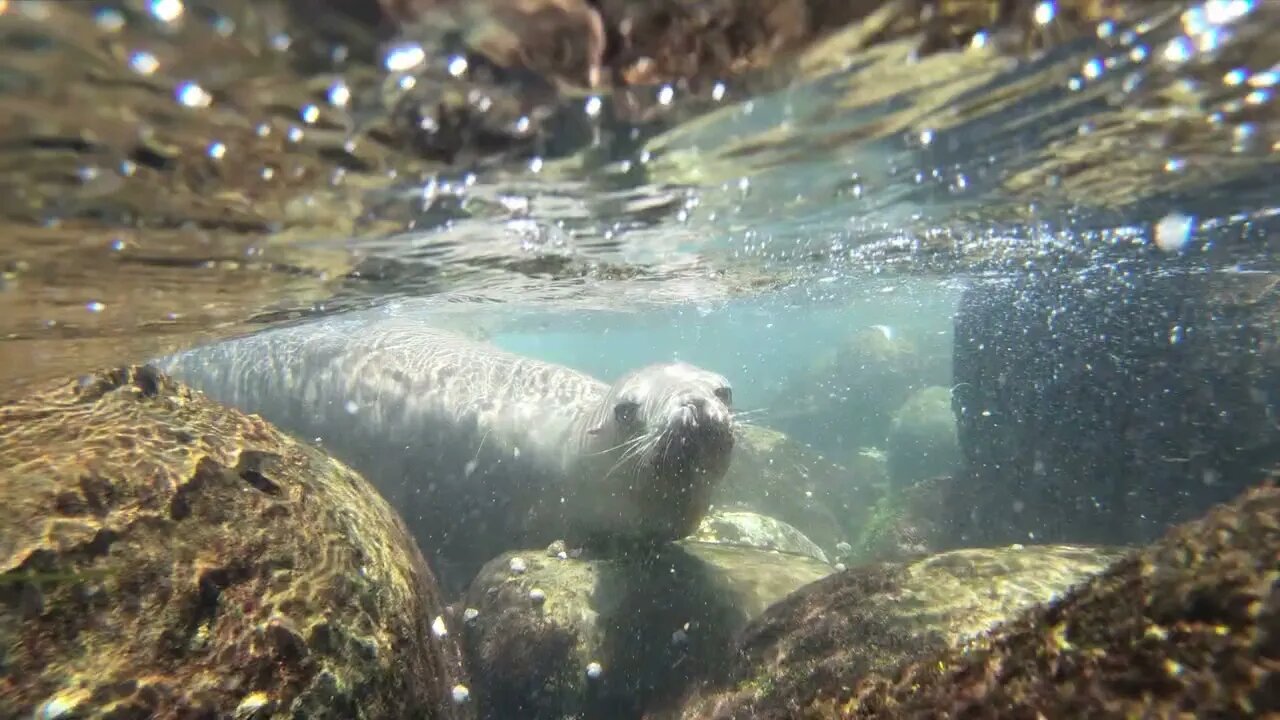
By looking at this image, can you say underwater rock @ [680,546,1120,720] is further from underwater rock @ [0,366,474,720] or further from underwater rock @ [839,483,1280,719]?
underwater rock @ [0,366,474,720]

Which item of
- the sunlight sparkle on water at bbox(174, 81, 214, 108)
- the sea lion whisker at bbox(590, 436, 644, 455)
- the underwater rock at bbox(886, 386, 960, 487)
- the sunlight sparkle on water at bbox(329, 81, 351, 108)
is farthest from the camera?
the underwater rock at bbox(886, 386, 960, 487)

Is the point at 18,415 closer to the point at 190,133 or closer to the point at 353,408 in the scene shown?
the point at 190,133

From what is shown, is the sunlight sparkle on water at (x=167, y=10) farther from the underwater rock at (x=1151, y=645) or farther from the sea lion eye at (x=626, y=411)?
the sea lion eye at (x=626, y=411)

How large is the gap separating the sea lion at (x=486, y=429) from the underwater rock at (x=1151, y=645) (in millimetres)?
4440

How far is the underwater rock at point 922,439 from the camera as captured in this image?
20.7 meters

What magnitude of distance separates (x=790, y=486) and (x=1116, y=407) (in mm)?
7846

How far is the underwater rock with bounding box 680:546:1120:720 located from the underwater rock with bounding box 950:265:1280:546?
6.08 m

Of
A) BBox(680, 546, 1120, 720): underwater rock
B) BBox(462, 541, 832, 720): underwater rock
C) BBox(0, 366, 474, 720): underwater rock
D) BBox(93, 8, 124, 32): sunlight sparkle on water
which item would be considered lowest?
BBox(462, 541, 832, 720): underwater rock

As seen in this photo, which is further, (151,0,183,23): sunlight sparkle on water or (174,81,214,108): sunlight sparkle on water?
(174,81,214,108): sunlight sparkle on water

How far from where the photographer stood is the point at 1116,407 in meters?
10.5

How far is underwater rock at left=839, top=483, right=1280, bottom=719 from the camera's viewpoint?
162cm

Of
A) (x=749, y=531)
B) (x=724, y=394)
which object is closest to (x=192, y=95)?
(x=724, y=394)

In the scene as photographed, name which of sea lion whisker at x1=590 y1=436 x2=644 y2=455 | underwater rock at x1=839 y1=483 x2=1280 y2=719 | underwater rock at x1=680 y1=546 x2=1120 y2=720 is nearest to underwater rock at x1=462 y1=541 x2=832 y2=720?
underwater rock at x1=680 y1=546 x2=1120 y2=720

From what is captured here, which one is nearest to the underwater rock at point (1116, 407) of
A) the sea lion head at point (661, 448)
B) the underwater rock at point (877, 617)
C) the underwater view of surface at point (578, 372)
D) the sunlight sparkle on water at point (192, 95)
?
the underwater view of surface at point (578, 372)
